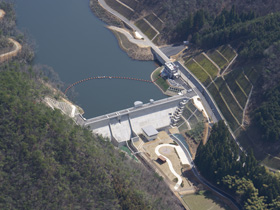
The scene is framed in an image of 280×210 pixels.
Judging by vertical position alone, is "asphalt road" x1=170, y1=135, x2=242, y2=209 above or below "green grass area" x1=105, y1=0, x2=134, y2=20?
below

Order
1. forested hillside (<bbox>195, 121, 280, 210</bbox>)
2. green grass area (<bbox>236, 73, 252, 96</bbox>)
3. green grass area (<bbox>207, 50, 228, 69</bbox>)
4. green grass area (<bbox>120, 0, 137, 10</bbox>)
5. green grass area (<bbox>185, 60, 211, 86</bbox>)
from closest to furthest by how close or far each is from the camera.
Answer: forested hillside (<bbox>195, 121, 280, 210</bbox>) < green grass area (<bbox>236, 73, 252, 96</bbox>) < green grass area (<bbox>185, 60, 211, 86</bbox>) < green grass area (<bbox>207, 50, 228, 69</bbox>) < green grass area (<bbox>120, 0, 137, 10</bbox>)

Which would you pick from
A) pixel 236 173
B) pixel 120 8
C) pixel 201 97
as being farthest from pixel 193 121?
pixel 120 8

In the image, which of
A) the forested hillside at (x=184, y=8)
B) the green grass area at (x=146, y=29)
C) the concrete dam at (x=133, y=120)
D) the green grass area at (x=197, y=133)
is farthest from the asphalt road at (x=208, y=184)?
the green grass area at (x=146, y=29)

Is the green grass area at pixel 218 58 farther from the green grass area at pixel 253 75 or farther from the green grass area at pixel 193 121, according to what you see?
the green grass area at pixel 193 121

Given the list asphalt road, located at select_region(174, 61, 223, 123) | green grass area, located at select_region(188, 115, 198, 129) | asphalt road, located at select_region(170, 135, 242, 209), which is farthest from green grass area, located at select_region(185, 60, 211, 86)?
asphalt road, located at select_region(170, 135, 242, 209)

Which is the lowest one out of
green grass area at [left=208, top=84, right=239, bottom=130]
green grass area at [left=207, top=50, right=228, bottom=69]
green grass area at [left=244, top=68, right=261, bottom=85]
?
green grass area at [left=208, top=84, right=239, bottom=130]

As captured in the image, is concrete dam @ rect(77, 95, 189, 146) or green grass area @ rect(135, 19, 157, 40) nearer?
concrete dam @ rect(77, 95, 189, 146)

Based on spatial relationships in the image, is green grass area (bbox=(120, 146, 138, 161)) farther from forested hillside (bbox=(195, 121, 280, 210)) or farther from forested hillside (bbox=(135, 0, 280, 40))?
forested hillside (bbox=(135, 0, 280, 40))
